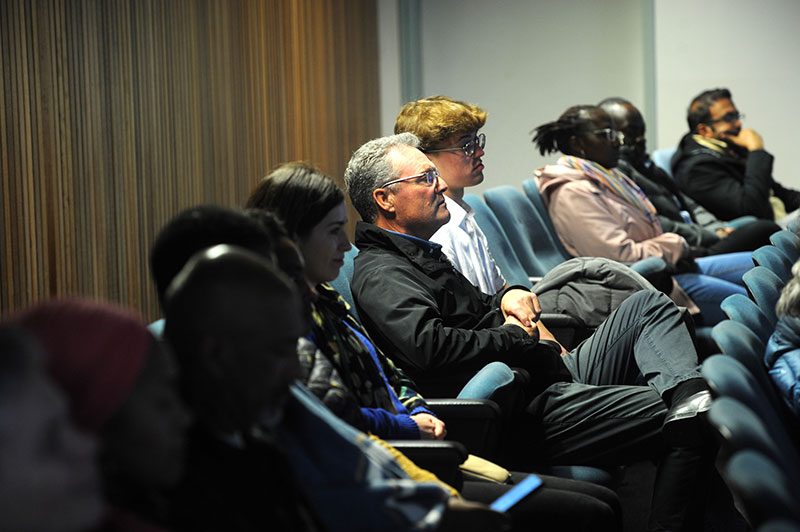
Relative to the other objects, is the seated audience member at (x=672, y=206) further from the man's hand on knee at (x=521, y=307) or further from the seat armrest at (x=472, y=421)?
the seat armrest at (x=472, y=421)

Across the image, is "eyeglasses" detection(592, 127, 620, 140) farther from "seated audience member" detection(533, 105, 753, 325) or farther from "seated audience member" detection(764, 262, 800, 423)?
"seated audience member" detection(764, 262, 800, 423)

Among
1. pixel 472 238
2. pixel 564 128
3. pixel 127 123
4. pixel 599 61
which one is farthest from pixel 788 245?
pixel 599 61

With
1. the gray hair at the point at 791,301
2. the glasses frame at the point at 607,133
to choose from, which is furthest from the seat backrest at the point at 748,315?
the glasses frame at the point at 607,133

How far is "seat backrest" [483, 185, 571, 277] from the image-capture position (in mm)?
4418

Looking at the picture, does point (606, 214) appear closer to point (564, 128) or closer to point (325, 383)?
point (564, 128)

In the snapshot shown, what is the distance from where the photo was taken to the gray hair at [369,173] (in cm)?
295

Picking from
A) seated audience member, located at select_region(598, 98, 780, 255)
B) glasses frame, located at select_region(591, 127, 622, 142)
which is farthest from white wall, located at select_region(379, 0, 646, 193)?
glasses frame, located at select_region(591, 127, 622, 142)

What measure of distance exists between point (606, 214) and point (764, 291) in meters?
2.20

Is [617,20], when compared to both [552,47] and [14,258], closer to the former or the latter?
[552,47]

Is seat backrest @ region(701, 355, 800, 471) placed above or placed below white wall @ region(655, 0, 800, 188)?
below

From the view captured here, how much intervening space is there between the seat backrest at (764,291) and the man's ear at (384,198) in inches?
42.6

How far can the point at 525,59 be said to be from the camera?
8.08 meters

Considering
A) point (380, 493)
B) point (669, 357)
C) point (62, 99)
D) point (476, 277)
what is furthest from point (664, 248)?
point (380, 493)

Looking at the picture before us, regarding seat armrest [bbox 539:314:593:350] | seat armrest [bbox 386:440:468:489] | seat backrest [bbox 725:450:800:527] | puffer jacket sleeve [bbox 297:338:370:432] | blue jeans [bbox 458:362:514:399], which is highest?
seat backrest [bbox 725:450:800:527]
